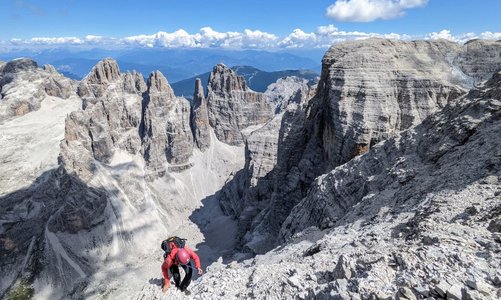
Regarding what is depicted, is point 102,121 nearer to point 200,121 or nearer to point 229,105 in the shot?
point 200,121

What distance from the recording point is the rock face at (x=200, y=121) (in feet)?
539

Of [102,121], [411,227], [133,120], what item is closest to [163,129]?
[133,120]

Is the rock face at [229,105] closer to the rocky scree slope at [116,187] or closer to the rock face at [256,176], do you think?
the rocky scree slope at [116,187]

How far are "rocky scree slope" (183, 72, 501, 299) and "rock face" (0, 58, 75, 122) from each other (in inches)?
6569

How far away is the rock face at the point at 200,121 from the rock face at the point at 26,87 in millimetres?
68687

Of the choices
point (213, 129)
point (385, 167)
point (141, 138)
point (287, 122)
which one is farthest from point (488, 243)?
point (213, 129)

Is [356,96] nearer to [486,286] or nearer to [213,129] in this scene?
[486,286]

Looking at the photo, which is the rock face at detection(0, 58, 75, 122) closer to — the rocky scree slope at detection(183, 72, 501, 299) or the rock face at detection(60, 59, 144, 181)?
the rock face at detection(60, 59, 144, 181)

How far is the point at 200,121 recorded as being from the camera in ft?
541

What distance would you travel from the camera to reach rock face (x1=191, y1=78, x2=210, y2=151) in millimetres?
164250

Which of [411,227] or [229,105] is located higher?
[411,227]

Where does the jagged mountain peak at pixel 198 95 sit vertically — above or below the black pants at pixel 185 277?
below

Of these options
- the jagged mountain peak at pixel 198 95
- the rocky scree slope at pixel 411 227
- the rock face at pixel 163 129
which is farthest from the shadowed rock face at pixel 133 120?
the rocky scree slope at pixel 411 227

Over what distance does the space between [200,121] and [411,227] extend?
152 meters
